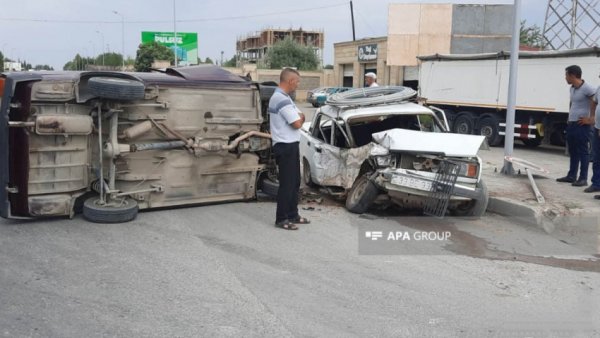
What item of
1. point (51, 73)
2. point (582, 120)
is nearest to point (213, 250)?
point (51, 73)

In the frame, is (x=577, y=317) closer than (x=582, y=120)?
Yes

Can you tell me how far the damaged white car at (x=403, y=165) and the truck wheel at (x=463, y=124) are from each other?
1020 centimetres

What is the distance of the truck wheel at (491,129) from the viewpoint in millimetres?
17094

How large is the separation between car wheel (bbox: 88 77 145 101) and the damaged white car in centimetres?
290

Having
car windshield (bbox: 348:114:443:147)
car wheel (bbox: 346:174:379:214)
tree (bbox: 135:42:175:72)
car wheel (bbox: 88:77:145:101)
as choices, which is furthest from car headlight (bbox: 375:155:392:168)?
tree (bbox: 135:42:175:72)

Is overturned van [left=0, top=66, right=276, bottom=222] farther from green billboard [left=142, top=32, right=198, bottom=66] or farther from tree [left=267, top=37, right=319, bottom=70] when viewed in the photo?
tree [left=267, top=37, right=319, bottom=70]

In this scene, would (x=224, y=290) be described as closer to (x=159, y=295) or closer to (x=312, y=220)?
(x=159, y=295)

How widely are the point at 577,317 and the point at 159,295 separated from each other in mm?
3172

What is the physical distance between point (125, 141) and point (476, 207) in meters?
4.46

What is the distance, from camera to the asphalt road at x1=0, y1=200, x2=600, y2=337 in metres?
3.95

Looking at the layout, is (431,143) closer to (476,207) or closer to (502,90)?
(476,207)

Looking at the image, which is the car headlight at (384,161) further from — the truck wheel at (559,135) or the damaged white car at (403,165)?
the truck wheel at (559,135)

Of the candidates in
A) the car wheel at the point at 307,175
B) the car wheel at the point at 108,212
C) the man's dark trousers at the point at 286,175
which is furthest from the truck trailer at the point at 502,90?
the car wheel at the point at 108,212

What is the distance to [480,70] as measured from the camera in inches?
687
